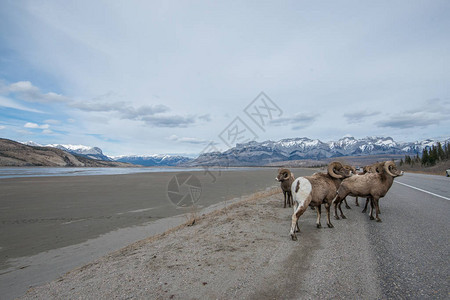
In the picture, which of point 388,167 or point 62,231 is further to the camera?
point 62,231

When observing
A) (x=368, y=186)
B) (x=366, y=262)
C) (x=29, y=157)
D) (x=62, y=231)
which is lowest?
(x=62, y=231)

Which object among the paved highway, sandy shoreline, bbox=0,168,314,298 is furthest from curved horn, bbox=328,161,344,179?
sandy shoreline, bbox=0,168,314,298

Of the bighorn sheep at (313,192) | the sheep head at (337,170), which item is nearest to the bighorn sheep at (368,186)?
the sheep head at (337,170)

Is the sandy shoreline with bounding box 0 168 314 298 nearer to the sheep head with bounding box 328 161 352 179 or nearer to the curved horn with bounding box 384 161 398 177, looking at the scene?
the sheep head with bounding box 328 161 352 179

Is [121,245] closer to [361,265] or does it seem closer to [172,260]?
[172,260]

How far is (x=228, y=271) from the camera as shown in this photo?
13.4 ft

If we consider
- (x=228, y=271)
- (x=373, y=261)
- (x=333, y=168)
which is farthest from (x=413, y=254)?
(x=228, y=271)

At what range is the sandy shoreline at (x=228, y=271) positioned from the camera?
3.41 metres

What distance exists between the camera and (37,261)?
634cm

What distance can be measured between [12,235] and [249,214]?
9332 mm

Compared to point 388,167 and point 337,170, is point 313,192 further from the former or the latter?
point 388,167

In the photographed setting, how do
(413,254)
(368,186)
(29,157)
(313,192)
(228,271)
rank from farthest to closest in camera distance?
(29,157) < (368,186) < (313,192) < (413,254) < (228,271)

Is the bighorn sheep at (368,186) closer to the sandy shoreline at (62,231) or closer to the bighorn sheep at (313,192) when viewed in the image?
the bighorn sheep at (313,192)

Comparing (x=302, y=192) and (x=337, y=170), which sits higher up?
(x=337, y=170)
